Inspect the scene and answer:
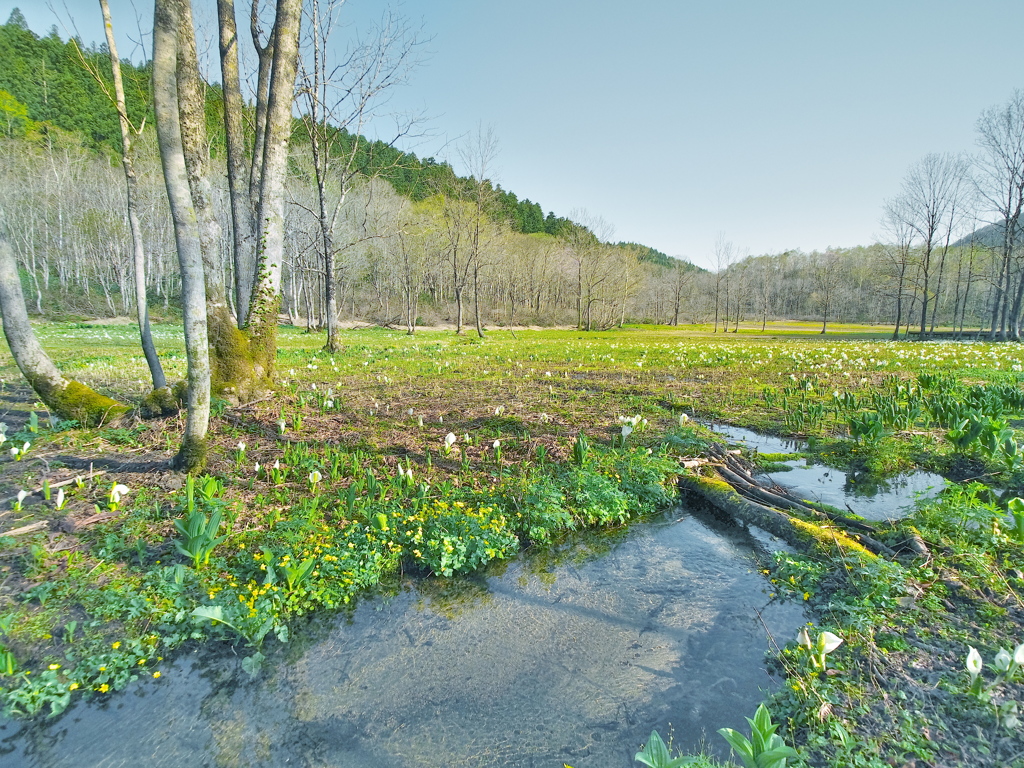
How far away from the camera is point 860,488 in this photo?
18.3 ft

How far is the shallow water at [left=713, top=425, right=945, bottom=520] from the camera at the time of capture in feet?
16.3

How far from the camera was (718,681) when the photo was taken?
9.34ft

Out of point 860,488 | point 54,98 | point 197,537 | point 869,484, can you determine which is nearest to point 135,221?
point 197,537

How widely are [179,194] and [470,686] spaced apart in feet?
16.6

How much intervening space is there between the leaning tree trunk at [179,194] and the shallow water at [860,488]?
6.68 metres

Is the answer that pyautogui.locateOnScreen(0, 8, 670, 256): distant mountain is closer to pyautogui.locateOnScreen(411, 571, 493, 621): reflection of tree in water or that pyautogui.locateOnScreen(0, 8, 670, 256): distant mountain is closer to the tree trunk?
the tree trunk

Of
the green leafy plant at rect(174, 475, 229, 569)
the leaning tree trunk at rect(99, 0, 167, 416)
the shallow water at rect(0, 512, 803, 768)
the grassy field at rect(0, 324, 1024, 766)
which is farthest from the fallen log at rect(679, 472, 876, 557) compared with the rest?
the leaning tree trunk at rect(99, 0, 167, 416)

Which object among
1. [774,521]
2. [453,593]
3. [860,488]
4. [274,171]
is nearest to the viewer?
[453,593]

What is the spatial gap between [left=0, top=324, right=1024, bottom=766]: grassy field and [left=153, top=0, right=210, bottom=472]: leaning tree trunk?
3.07ft

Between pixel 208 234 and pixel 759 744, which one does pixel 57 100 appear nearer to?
pixel 208 234

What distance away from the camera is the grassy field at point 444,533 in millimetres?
2496

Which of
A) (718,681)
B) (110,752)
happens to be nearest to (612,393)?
(718,681)

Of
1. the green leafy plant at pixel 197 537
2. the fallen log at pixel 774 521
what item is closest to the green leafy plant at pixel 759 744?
the fallen log at pixel 774 521

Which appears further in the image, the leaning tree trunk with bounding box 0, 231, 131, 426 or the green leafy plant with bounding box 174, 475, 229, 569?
the leaning tree trunk with bounding box 0, 231, 131, 426
